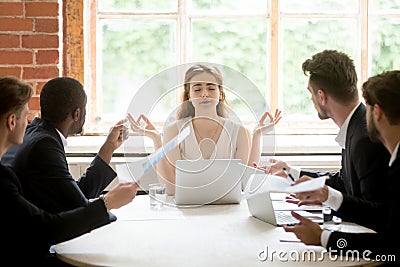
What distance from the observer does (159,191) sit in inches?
104

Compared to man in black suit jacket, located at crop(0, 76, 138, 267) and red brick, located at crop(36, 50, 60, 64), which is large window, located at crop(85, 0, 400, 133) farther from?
man in black suit jacket, located at crop(0, 76, 138, 267)

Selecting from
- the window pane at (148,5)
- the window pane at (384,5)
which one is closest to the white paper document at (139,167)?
the window pane at (148,5)

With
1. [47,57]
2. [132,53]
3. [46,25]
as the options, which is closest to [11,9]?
[46,25]

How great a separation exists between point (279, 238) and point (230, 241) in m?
0.17

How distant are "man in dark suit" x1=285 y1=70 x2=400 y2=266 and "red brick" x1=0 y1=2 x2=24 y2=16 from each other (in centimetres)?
222

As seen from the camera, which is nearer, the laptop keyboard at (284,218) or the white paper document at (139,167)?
the laptop keyboard at (284,218)

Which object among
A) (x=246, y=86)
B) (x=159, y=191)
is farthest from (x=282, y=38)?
(x=159, y=191)

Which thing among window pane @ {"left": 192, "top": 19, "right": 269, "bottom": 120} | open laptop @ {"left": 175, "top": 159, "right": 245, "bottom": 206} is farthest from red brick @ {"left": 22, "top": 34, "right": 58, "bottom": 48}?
open laptop @ {"left": 175, "top": 159, "right": 245, "bottom": 206}

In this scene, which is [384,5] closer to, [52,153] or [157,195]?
[157,195]

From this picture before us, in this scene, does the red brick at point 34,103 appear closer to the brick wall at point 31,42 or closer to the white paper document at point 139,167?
the brick wall at point 31,42

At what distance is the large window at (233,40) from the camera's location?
12.7ft

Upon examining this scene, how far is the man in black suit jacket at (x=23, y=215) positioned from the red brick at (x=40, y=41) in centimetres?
159

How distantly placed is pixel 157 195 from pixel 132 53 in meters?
1.46

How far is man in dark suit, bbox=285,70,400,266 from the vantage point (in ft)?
6.09
